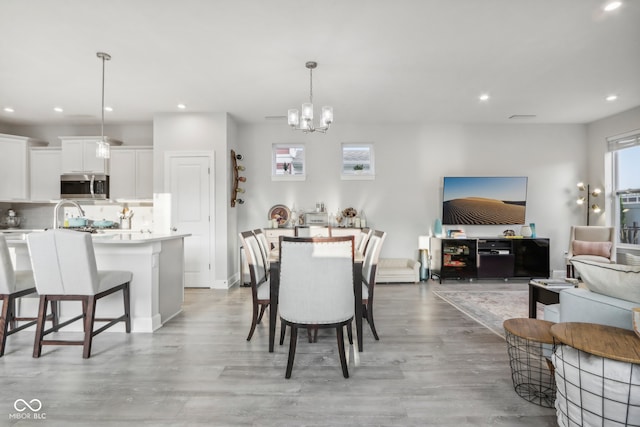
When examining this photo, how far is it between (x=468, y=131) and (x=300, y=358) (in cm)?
498

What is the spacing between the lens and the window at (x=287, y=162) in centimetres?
539

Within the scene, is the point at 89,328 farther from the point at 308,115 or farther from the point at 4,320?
the point at 308,115

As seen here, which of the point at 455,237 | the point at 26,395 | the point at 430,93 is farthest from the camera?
the point at 455,237

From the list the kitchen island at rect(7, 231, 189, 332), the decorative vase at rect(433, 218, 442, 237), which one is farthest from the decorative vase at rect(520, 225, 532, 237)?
the kitchen island at rect(7, 231, 189, 332)

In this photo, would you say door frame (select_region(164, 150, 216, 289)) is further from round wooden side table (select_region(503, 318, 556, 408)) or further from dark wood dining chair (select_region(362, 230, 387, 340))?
round wooden side table (select_region(503, 318, 556, 408))

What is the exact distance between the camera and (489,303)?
3.82 meters

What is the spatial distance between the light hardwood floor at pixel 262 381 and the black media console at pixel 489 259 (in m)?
2.21

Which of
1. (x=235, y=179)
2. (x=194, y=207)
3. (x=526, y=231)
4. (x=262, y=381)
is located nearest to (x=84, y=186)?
(x=194, y=207)

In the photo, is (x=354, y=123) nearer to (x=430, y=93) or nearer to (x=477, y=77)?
(x=430, y=93)

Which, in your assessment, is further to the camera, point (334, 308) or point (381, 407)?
point (334, 308)

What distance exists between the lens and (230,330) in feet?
9.73

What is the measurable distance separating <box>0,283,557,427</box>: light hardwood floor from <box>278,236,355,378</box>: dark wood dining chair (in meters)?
0.26

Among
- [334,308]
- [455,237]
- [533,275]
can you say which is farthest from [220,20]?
[533,275]

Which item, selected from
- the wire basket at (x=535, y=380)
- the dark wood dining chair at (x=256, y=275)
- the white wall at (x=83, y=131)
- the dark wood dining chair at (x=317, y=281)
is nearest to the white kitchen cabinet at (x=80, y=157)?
the white wall at (x=83, y=131)
